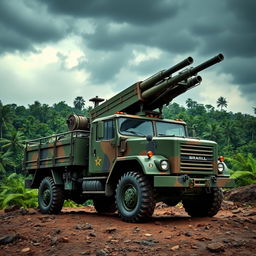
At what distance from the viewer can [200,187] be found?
9.19 meters

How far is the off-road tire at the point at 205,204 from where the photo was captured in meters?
9.93

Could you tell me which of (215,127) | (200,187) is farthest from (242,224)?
(215,127)

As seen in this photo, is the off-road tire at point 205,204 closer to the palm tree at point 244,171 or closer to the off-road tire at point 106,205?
the off-road tire at point 106,205

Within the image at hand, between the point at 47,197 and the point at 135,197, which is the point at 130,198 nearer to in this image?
the point at 135,197

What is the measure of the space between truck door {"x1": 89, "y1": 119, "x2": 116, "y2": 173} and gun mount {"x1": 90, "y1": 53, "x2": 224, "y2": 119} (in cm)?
99

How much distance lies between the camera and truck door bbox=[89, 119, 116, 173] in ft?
34.0

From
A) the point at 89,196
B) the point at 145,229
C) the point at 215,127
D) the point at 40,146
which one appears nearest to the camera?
the point at 145,229

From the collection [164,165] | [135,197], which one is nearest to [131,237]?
[135,197]

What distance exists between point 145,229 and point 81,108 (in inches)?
4600

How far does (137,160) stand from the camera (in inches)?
357

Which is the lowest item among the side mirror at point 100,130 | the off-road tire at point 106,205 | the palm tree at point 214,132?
the off-road tire at point 106,205

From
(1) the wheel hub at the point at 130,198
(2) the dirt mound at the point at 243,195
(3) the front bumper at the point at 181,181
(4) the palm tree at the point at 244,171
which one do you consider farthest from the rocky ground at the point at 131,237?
(4) the palm tree at the point at 244,171

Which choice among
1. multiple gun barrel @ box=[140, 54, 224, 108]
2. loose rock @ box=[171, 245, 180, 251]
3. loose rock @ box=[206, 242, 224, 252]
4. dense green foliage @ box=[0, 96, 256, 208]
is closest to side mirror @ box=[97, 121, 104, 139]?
multiple gun barrel @ box=[140, 54, 224, 108]

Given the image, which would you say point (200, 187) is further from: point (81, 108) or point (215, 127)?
point (81, 108)
